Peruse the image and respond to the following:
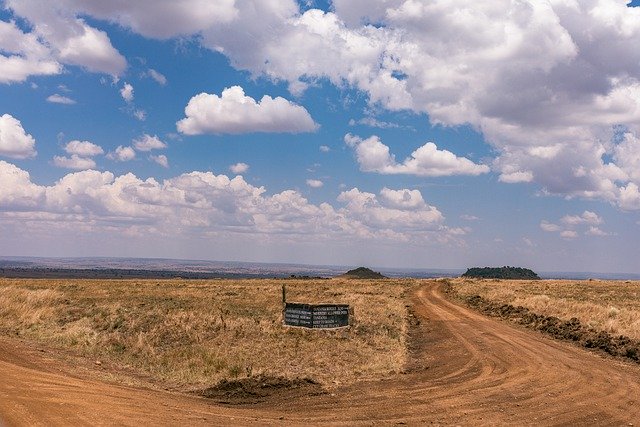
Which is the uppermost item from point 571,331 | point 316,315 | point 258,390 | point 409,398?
point 316,315

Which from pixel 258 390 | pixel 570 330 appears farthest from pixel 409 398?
pixel 570 330

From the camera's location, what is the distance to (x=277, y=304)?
147 ft

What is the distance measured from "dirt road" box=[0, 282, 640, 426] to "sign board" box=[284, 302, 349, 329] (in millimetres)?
7214

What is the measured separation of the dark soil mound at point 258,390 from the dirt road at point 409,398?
59 cm

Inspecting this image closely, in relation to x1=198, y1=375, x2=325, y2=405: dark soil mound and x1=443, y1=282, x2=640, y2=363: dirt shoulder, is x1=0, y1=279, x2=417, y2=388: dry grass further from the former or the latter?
x1=443, y1=282, x2=640, y2=363: dirt shoulder

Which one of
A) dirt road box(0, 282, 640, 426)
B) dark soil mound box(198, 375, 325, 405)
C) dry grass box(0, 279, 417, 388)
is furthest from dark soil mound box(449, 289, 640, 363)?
dark soil mound box(198, 375, 325, 405)

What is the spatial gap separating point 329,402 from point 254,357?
26.0 ft

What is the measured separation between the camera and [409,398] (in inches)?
629

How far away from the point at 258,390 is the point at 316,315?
38.4 ft

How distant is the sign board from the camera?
94.5 ft

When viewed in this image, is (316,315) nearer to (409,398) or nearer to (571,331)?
(409,398)

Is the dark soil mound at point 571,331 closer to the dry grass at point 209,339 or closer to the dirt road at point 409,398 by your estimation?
the dirt road at point 409,398

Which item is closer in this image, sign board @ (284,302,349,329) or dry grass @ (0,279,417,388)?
dry grass @ (0,279,417,388)

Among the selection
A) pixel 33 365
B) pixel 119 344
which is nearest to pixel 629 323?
pixel 119 344
